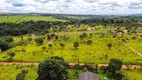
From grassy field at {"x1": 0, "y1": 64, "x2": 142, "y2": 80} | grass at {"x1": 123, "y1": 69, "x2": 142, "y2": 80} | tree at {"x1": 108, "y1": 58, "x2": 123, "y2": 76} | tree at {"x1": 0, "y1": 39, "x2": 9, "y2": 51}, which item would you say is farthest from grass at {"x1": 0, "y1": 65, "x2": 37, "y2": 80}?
tree at {"x1": 0, "y1": 39, "x2": 9, "y2": 51}

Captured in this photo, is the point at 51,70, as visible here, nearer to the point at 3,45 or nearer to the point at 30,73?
the point at 30,73

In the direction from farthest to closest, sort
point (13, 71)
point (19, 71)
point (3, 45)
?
point (3, 45)
point (13, 71)
point (19, 71)

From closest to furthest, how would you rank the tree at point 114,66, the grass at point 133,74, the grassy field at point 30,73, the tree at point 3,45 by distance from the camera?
the grass at point 133,74 → the grassy field at point 30,73 → the tree at point 114,66 → the tree at point 3,45

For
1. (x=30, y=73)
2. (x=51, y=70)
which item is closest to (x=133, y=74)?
(x=51, y=70)

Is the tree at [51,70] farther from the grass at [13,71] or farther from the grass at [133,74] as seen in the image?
the grass at [133,74]

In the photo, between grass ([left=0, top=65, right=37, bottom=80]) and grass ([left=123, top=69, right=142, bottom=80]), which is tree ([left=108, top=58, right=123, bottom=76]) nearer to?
grass ([left=123, top=69, right=142, bottom=80])

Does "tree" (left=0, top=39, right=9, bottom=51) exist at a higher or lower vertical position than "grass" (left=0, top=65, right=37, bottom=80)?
higher

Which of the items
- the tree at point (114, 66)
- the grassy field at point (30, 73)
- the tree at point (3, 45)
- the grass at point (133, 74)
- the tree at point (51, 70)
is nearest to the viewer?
the tree at point (51, 70)

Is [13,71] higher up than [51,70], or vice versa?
[51,70]

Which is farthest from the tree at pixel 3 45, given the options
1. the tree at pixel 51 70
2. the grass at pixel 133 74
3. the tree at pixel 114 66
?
the grass at pixel 133 74

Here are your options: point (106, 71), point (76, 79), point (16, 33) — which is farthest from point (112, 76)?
point (16, 33)

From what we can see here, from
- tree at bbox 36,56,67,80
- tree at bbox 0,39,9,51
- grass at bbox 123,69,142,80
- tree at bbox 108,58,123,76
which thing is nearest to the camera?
tree at bbox 36,56,67,80

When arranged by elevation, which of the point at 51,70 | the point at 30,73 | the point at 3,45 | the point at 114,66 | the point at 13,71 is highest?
the point at 51,70
